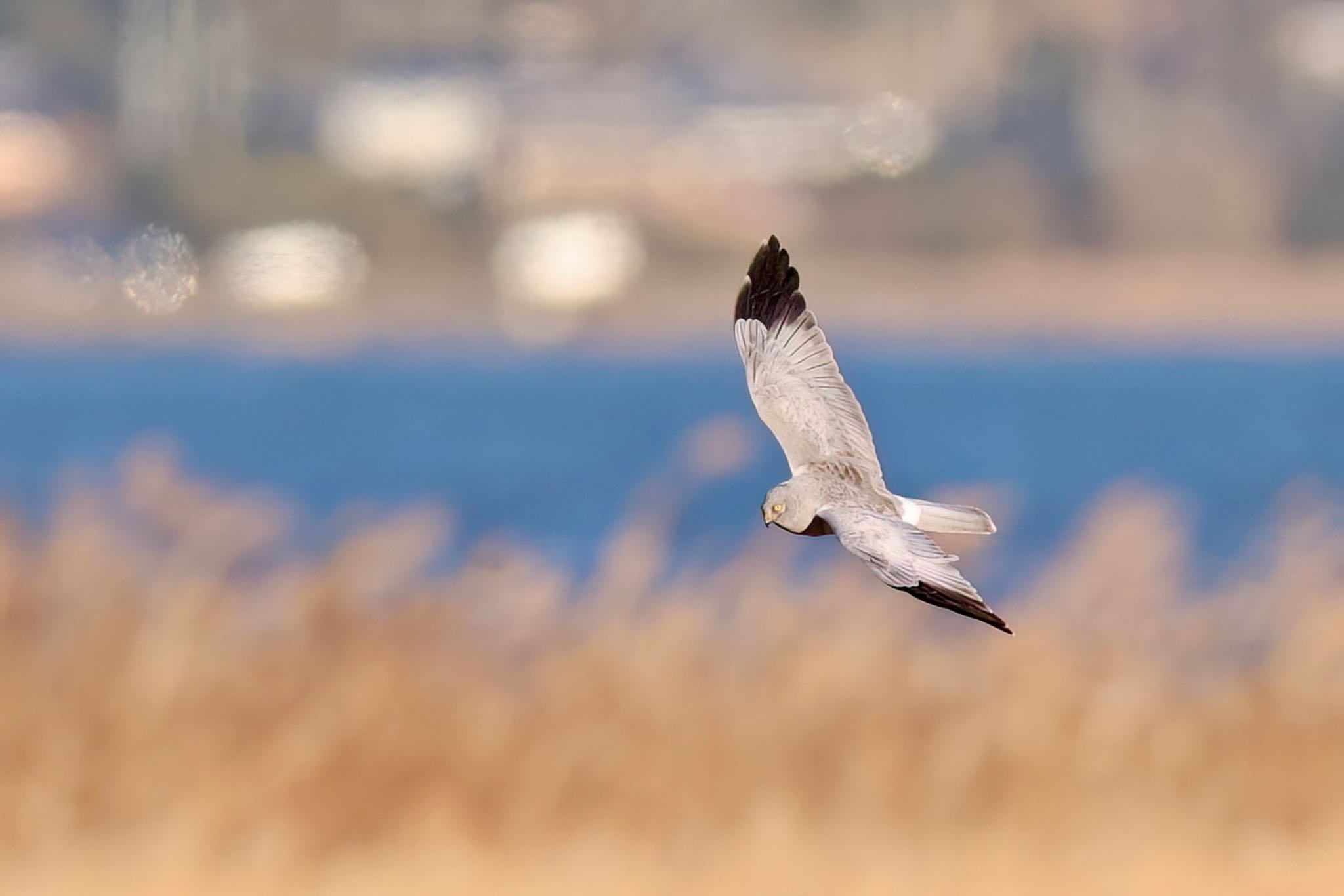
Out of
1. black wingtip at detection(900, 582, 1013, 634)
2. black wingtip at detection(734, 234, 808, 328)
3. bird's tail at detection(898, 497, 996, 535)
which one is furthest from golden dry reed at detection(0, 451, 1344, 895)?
black wingtip at detection(900, 582, 1013, 634)

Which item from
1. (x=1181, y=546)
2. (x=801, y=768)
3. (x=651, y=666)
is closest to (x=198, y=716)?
(x=651, y=666)

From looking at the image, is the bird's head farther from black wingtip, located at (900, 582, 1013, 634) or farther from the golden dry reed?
the golden dry reed

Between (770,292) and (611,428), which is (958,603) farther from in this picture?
(611,428)

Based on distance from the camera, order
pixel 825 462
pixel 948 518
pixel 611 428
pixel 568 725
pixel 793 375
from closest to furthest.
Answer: pixel 948 518, pixel 825 462, pixel 793 375, pixel 568 725, pixel 611 428

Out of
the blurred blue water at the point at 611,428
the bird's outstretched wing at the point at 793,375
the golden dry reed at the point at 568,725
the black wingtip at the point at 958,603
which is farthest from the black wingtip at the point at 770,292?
the blurred blue water at the point at 611,428

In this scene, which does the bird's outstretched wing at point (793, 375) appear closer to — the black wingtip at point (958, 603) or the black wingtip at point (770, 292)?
the black wingtip at point (770, 292)

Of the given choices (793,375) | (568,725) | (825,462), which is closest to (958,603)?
(825,462)
